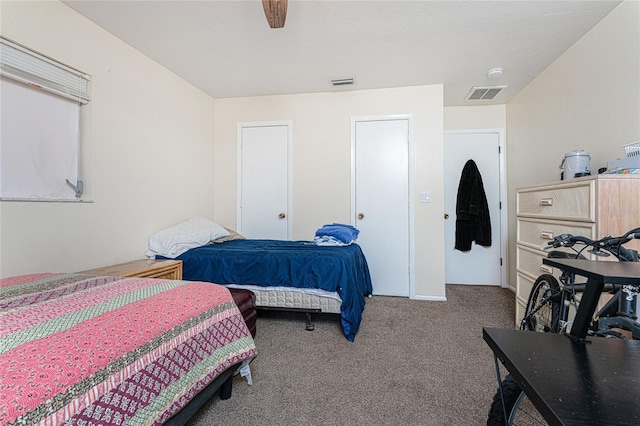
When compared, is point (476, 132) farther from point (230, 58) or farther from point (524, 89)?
point (230, 58)

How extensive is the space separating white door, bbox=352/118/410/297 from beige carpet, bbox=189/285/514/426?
0.70 metres

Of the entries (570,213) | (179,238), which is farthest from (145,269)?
(570,213)

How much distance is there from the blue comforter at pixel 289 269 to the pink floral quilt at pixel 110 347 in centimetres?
95

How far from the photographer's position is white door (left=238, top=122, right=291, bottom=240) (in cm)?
360

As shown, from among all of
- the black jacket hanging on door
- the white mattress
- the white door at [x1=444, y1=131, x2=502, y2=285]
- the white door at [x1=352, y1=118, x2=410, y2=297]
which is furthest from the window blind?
the black jacket hanging on door

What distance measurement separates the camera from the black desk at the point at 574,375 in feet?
1.38

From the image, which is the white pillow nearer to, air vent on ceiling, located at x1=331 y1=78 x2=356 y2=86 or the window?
the window

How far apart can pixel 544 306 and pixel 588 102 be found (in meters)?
1.75

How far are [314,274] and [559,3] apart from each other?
2670mm

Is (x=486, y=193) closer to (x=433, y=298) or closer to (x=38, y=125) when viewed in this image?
(x=433, y=298)

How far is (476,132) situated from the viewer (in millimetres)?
3809

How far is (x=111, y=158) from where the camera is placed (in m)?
2.31

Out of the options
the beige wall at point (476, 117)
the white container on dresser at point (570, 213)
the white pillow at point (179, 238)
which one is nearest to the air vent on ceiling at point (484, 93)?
the beige wall at point (476, 117)

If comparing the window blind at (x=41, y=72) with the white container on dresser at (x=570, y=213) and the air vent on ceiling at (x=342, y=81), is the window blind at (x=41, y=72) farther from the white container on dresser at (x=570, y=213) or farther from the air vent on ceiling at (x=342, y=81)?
the white container on dresser at (x=570, y=213)
